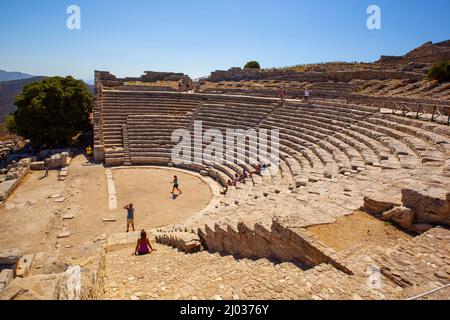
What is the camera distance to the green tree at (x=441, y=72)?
19.6 meters

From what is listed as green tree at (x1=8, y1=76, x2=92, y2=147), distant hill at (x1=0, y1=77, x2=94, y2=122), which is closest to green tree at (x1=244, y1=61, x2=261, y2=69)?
green tree at (x1=8, y1=76, x2=92, y2=147)

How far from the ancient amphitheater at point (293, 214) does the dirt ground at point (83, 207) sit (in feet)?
0.49

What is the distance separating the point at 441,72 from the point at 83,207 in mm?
22641

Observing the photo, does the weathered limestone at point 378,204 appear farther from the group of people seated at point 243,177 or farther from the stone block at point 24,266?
the stone block at point 24,266

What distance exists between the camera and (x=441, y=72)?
1994cm

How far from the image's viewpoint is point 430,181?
22.9ft

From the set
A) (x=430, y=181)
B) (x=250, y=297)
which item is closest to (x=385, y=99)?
(x=430, y=181)

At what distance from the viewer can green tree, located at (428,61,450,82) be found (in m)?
19.6

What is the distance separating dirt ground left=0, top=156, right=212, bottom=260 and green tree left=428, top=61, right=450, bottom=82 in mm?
16983

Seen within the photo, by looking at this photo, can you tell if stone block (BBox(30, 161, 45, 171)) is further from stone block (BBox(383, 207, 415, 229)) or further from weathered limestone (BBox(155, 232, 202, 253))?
stone block (BBox(383, 207, 415, 229))

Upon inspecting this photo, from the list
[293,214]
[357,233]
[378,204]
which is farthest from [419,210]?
[293,214]

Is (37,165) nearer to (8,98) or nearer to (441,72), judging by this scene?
(441,72)

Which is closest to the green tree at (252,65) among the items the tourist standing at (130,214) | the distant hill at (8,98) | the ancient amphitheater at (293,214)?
the ancient amphitheater at (293,214)
